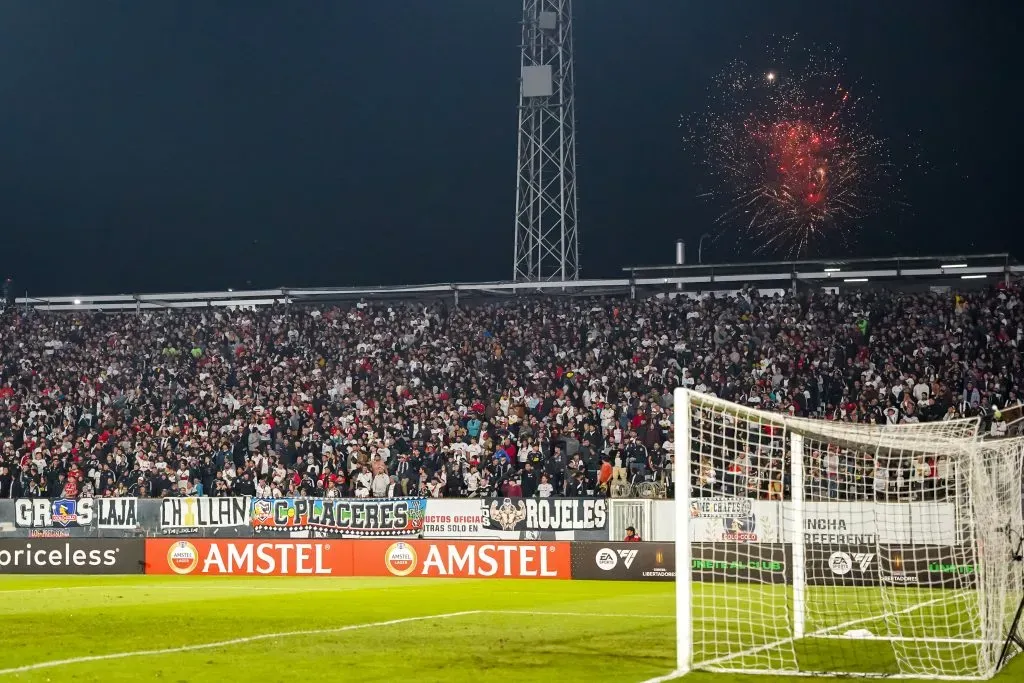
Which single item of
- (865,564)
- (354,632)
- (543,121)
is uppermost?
(543,121)

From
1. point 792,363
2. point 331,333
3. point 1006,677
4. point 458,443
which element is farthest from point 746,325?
point 1006,677

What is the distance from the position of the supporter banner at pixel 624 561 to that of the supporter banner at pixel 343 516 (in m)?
4.84

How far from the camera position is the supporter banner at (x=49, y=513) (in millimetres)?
30250

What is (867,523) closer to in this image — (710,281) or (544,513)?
(544,513)

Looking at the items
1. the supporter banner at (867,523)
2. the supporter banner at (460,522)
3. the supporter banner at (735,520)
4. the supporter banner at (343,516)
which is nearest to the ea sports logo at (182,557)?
the supporter banner at (343,516)

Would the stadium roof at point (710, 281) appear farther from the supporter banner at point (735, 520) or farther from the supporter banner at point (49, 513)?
the supporter banner at point (735, 520)

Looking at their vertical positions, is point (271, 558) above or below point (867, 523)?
below

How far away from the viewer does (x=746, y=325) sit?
35.6 metres

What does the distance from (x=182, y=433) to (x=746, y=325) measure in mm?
16021

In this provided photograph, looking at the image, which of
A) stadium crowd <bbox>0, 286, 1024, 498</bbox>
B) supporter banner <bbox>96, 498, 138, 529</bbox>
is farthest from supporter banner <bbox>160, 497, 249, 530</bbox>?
stadium crowd <bbox>0, 286, 1024, 498</bbox>

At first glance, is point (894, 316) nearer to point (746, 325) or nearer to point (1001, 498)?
point (746, 325)

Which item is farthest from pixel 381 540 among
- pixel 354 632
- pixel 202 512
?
pixel 354 632

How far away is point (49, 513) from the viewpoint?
100 feet

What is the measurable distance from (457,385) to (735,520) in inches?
663
